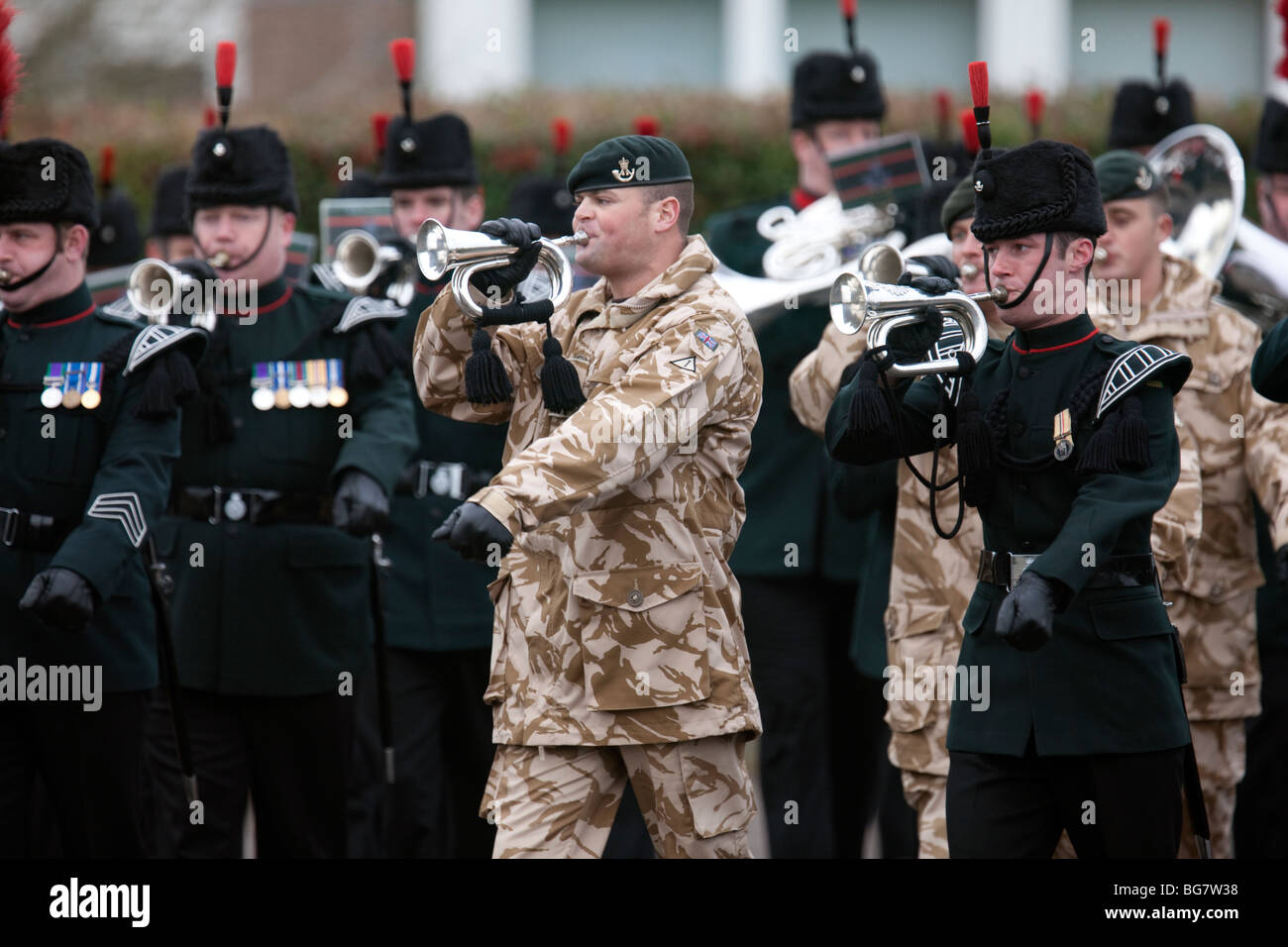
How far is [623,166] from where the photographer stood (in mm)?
5164

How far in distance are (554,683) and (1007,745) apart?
1081mm

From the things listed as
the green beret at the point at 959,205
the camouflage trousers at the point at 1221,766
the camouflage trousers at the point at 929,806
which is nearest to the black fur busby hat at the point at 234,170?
the green beret at the point at 959,205

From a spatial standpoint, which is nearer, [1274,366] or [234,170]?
[1274,366]

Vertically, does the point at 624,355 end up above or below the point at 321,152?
below

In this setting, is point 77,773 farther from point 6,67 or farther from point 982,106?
point 982,106

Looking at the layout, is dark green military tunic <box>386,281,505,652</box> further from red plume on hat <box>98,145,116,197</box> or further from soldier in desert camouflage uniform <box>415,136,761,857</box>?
red plume on hat <box>98,145,116,197</box>

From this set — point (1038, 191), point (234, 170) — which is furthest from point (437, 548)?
point (1038, 191)

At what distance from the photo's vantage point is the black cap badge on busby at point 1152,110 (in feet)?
27.6

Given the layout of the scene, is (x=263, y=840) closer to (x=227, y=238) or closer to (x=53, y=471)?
(x=53, y=471)

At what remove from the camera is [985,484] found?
190 inches

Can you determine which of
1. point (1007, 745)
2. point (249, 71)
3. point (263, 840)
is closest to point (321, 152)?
point (263, 840)

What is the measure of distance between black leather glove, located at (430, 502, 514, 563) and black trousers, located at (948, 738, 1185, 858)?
122 centimetres

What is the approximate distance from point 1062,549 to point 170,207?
5.43 metres

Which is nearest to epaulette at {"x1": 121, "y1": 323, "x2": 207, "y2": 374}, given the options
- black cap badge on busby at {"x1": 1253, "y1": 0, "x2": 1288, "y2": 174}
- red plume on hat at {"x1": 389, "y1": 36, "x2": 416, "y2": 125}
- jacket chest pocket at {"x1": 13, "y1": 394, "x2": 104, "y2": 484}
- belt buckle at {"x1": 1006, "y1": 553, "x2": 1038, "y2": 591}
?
jacket chest pocket at {"x1": 13, "y1": 394, "x2": 104, "y2": 484}
